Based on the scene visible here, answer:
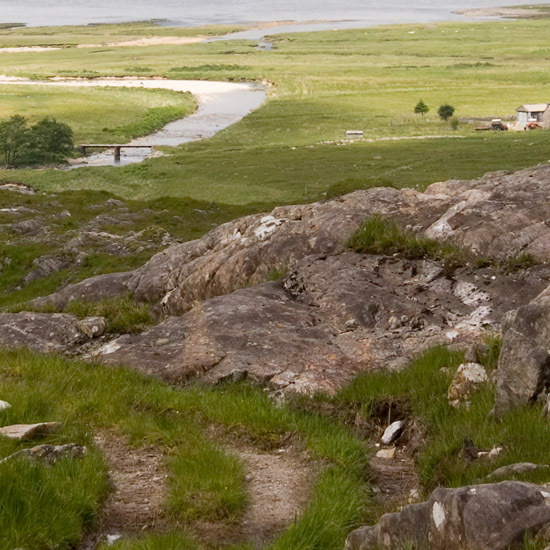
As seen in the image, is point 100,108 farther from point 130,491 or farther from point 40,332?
point 130,491

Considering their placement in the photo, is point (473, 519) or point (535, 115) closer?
point (473, 519)

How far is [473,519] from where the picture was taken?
20.4 feet

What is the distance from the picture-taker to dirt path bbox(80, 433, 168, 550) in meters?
8.06

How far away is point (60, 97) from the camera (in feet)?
445

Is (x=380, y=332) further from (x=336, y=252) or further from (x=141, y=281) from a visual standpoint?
(x=141, y=281)

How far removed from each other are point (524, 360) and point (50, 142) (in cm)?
8831

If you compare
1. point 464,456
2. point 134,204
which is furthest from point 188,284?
point 134,204

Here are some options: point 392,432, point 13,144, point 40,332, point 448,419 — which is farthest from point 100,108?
point 448,419

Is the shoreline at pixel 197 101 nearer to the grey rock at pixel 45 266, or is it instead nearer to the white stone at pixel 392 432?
the grey rock at pixel 45 266

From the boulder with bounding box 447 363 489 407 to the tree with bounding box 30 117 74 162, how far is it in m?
84.5

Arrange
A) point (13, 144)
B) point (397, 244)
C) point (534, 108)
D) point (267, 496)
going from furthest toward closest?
point (534, 108) < point (13, 144) < point (397, 244) < point (267, 496)

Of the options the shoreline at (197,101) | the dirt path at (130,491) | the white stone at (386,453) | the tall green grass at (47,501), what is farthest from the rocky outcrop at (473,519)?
the shoreline at (197,101)

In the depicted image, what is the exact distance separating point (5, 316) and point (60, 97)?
409ft

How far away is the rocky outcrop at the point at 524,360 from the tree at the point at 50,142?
280 ft
